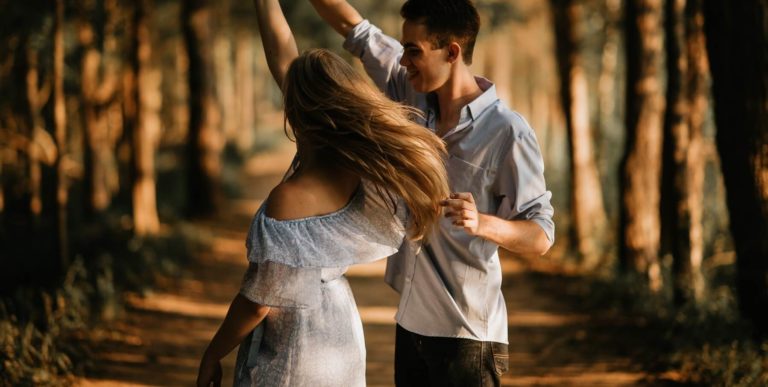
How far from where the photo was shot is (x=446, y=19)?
10.5 ft

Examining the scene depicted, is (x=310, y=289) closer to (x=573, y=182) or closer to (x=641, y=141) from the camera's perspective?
(x=641, y=141)

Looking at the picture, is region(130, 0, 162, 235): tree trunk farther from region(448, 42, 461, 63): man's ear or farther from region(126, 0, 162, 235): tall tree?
region(448, 42, 461, 63): man's ear

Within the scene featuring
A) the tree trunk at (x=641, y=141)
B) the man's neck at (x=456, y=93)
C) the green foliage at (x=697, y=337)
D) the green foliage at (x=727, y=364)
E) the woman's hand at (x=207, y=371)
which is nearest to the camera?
the woman's hand at (x=207, y=371)

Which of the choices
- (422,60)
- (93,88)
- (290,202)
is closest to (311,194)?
(290,202)

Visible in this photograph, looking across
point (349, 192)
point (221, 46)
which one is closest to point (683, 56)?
point (349, 192)

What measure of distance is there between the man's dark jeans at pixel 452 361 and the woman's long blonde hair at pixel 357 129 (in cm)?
67

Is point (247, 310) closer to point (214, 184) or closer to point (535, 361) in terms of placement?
point (535, 361)

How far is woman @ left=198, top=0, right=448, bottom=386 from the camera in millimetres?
2629

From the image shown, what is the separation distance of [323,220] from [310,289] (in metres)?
0.22

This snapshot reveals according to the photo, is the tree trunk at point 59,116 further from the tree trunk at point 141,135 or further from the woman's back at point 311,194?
the woman's back at point 311,194

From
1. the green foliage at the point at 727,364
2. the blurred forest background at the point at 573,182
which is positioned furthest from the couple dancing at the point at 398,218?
the blurred forest background at the point at 573,182

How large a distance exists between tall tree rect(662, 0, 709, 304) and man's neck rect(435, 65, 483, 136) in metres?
5.77

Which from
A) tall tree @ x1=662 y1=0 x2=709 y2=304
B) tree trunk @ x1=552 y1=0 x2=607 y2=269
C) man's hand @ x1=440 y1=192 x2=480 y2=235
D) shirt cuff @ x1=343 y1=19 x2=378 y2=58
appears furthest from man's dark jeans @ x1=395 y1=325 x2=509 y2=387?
tree trunk @ x1=552 y1=0 x2=607 y2=269

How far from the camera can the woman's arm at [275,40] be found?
3201 mm
